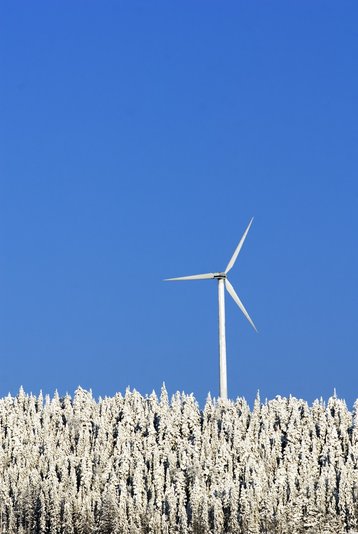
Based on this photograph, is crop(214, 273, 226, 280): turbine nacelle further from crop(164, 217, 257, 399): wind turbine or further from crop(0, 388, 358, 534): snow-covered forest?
crop(0, 388, 358, 534): snow-covered forest

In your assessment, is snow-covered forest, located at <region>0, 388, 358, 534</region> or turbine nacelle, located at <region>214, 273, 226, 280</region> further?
turbine nacelle, located at <region>214, 273, 226, 280</region>

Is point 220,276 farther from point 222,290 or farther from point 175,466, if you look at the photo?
point 175,466

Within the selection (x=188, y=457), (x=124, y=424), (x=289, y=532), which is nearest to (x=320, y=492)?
(x=289, y=532)

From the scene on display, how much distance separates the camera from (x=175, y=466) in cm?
17050

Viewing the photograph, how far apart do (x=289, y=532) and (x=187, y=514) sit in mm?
10418

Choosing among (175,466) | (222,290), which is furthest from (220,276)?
(175,466)

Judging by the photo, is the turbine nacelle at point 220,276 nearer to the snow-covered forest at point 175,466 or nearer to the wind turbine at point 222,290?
the wind turbine at point 222,290

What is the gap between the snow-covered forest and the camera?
527 feet

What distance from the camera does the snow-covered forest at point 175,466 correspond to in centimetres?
16062

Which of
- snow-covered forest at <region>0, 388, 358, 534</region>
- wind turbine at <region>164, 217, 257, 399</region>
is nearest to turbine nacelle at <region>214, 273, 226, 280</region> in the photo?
wind turbine at <region>164, 217, 257, 399</region>

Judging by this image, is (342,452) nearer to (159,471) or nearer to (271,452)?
(271,452)

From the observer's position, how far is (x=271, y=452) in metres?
173

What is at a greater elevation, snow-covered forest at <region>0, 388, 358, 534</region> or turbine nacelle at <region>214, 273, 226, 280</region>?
turbine nacelle at <region>214, 273, 226, 280</region>

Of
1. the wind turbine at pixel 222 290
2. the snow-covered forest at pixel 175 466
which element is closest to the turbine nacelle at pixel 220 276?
the wind turbine at pixel 222 290
